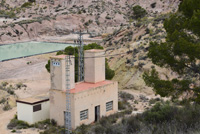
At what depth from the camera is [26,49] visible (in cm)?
5534

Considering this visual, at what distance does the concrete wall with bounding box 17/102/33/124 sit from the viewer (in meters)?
19.1

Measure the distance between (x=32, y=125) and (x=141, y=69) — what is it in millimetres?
11792

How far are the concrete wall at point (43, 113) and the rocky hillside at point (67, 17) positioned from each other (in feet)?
136

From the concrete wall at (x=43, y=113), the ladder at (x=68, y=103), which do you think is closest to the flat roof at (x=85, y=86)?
the ladder at (x=68, y=103)

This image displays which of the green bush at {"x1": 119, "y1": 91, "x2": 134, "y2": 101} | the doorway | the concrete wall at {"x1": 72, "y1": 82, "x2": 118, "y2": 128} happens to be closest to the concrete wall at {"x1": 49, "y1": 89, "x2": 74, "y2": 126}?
the concrete wall at {"x1": 72, "y1": 82, "x2": 118, "y2": 128}

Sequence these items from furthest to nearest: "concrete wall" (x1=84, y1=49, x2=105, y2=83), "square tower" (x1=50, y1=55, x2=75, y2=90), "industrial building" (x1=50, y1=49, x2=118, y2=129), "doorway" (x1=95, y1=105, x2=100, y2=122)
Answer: "concrete wall" (x1=84, y1=49, x2=105, y2=83) → "doorway" (x1=95, y1=105, x2=100, y2=122) → "square tower" (x1=50, y1=55, x2=75, y2=90) → "industrial building" (x1=50, y1=49, x2=118, y2=129)

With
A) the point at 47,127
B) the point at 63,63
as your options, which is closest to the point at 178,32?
the point at 63,63

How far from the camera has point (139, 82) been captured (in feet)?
87.3

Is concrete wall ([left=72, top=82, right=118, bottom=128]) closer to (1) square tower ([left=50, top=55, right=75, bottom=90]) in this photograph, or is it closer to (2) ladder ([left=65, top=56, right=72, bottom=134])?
(2) ladder ([left=65, top=56, right=72, bottom=134])

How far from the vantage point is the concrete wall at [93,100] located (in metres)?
18.0

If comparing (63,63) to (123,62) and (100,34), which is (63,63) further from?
(100,34)

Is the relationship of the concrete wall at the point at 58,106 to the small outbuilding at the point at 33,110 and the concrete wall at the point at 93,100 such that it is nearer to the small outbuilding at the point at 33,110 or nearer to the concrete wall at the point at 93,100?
the concrete wall at the point at 93,100

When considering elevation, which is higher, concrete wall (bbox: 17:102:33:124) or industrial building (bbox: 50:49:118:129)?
industrial building (bbox: 50:49:118:129)

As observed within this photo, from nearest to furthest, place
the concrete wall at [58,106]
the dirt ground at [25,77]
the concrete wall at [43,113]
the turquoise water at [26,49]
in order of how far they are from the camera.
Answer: the concrete wall at [58,106], the concrete wall at [43,113], the dirt ground at [25,77], the turquoise water at [26,49]
